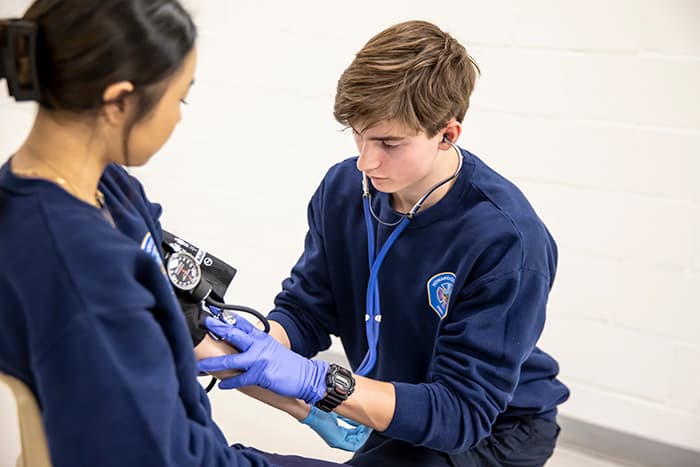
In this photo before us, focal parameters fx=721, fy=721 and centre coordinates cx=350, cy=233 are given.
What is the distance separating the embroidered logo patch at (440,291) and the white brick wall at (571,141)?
784 millimetres

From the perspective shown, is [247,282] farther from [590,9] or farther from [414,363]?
[590,9]

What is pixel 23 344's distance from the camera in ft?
2.65

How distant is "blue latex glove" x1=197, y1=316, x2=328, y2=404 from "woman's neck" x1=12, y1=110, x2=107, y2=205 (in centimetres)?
42

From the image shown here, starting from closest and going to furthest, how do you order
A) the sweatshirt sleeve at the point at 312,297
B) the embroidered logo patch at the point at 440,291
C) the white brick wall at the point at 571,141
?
the embroidered logo patch at the point at 440,291 < the sweatshirt sleeve at the point at 312,297 < the white brick wall at the point at 571,141

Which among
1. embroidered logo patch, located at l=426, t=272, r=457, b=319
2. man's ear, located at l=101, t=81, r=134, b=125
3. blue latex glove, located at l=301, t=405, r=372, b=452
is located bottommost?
blue latex glove, located at l=301, t=405, r=372, b=452

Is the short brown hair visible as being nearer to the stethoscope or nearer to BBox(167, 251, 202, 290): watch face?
the stethoscope

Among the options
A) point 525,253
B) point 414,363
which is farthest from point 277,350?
point 525,253

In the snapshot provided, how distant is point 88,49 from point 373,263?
81 cm

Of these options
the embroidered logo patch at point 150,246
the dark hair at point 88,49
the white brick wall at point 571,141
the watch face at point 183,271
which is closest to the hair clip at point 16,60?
the dark hair at point 88,49

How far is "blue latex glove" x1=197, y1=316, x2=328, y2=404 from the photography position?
1.24 m

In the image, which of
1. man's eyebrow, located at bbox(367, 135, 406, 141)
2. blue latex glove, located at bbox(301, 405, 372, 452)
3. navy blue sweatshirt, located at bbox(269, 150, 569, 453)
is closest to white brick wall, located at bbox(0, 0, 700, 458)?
navy blue sweatshirt, located at bbox(269, 150, 569, 453)

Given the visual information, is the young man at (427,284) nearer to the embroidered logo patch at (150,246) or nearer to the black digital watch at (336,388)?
A: the black digital watch at (336,388)

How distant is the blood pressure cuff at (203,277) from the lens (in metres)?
1.17

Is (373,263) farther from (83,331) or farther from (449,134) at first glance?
(83,331)
